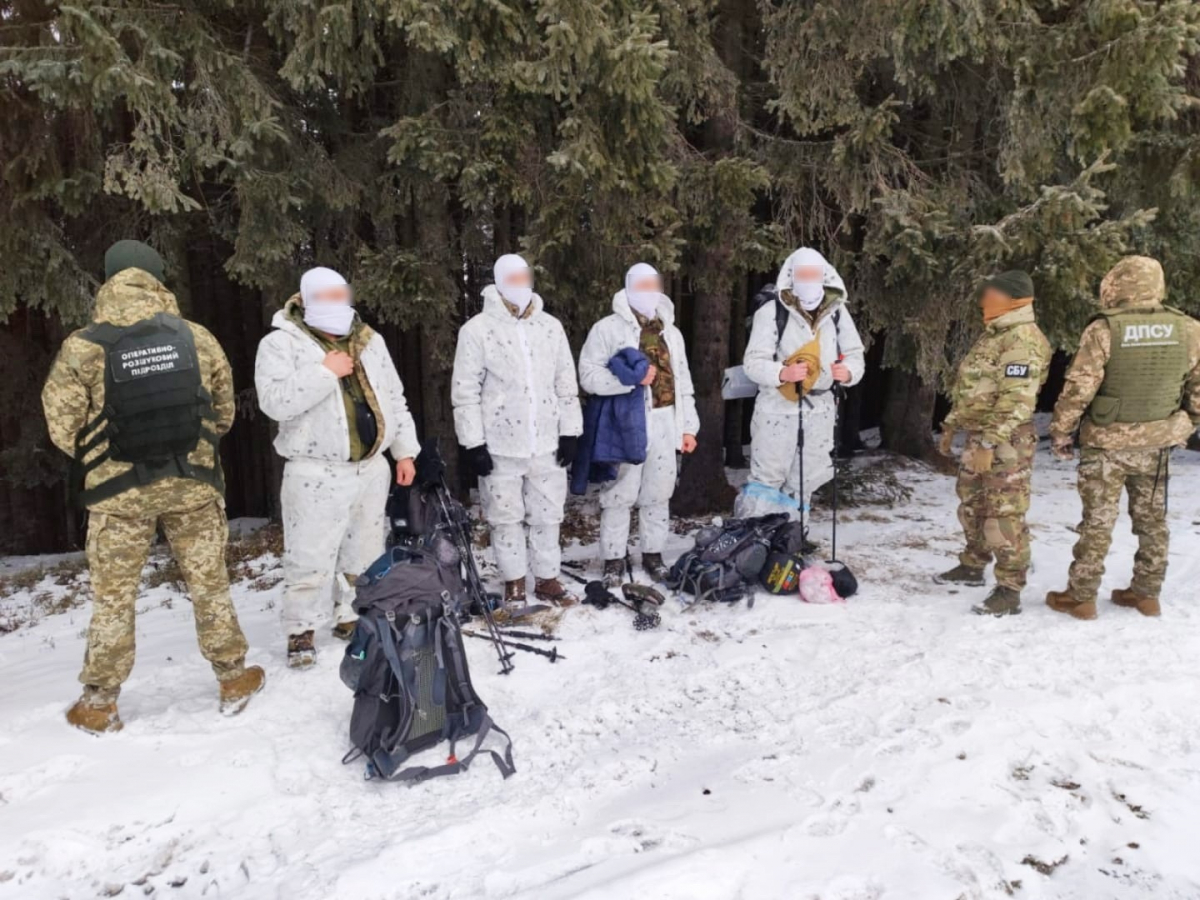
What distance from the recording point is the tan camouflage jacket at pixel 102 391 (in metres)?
3.66

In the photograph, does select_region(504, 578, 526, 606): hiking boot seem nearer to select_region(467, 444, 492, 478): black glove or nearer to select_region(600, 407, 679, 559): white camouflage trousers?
select_region(600, 407, 679, 559): white camouflage trousers

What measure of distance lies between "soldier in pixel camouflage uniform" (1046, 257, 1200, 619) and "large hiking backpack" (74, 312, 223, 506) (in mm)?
5123

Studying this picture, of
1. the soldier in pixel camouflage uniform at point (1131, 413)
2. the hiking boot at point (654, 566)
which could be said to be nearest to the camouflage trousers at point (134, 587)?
the hiking boot at point (654, 566)

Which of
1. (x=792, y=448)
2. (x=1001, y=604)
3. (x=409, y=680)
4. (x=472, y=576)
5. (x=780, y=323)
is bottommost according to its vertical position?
(x=1001, y=604)

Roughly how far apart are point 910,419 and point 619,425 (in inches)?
292

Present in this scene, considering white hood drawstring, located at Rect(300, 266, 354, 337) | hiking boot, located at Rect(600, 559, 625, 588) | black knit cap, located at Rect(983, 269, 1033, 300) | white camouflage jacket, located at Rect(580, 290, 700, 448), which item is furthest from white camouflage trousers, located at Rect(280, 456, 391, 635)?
black knit cap, located at Rect(983, 269, 1033, 300)

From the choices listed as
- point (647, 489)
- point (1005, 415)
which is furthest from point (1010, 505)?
point (647, 489)

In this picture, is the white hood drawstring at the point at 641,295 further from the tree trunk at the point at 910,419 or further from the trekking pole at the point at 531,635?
the tree trunk at the point at 910,419

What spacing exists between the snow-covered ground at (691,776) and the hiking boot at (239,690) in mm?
75

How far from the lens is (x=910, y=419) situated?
1133cm

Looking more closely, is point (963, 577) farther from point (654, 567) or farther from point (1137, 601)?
point (654, 567)

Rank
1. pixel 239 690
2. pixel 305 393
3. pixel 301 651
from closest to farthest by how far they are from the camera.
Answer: pixel 239 690
pixel 305 393
pixel 301 651

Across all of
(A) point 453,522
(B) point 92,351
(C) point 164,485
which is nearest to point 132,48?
(B) point 92,351

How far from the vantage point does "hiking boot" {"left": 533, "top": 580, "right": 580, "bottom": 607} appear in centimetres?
552
